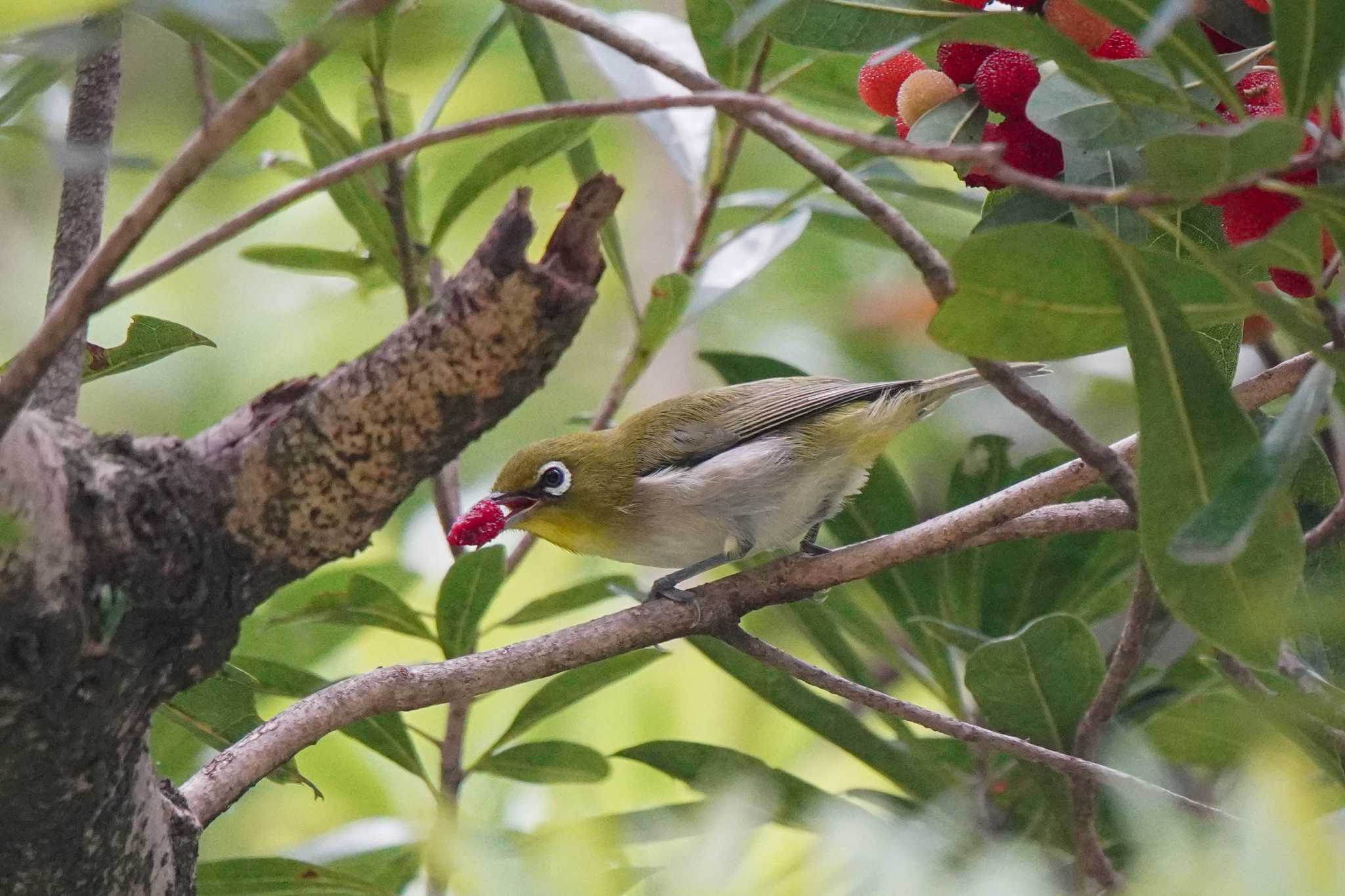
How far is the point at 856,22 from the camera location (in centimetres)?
153

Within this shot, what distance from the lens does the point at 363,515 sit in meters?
1.26

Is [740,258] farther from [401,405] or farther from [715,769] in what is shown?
[401,405]

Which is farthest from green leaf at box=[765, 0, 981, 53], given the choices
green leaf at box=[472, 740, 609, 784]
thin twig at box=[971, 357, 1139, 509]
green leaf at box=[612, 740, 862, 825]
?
green leaf at box=[472, 740, 609, 784]

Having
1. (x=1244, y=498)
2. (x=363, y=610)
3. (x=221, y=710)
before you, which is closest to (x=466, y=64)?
(x=363, y=610)

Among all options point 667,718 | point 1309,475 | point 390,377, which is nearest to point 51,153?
point 390,377

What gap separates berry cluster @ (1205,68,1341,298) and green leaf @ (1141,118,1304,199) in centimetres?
33

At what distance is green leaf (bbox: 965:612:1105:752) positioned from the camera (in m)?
1.89

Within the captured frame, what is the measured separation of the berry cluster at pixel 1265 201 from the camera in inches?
53.6

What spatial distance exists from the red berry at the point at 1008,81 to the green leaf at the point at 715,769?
1.13 metres

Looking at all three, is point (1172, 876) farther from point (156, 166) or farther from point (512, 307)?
point (156, 166)

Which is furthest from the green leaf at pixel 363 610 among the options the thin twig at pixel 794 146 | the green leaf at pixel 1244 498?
the green leaf at pixel 1244 498

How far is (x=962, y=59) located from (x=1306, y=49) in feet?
1.85

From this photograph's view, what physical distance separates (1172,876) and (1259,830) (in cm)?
5

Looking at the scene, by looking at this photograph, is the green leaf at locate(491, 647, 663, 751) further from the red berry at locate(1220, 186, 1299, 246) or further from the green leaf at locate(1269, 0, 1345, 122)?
the green leaf at locate(1269, 0, 1345, 122)
